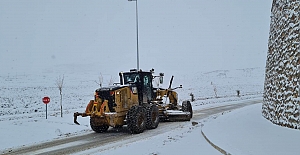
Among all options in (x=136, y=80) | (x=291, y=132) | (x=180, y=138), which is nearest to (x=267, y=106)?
(x=291, y=132)

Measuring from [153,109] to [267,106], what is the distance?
5.02 m

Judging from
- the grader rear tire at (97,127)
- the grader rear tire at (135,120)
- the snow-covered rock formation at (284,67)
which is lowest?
the grader rear tire at (97,127)

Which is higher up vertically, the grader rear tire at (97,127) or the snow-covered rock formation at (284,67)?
the snow-covered rock formation at (284,67)

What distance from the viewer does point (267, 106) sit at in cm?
1261

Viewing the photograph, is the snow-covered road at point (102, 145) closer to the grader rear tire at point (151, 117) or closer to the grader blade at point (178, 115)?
the grader rear tire at point (151, 117)

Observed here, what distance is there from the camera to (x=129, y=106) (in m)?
13.8

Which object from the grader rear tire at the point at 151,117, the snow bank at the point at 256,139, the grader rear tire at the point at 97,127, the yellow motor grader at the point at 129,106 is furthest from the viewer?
the grader rear tire at the point at 151,117

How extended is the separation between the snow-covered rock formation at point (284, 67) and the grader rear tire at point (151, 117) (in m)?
4.88

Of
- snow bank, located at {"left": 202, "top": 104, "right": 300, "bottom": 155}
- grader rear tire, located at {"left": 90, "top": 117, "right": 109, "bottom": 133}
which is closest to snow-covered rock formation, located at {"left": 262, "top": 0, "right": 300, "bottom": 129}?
snow bank, located at {"left": 202, "top": 104, "right": 300, "bottom": 155}

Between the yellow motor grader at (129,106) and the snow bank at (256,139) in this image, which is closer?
the snow bank at (256,139)

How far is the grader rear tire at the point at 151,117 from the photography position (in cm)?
1423

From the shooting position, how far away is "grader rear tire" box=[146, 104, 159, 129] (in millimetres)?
14234

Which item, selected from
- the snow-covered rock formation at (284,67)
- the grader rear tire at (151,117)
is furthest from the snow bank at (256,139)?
the grader rear tire at (151,117)

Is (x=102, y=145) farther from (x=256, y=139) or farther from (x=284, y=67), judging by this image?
(x=284, y=67)
